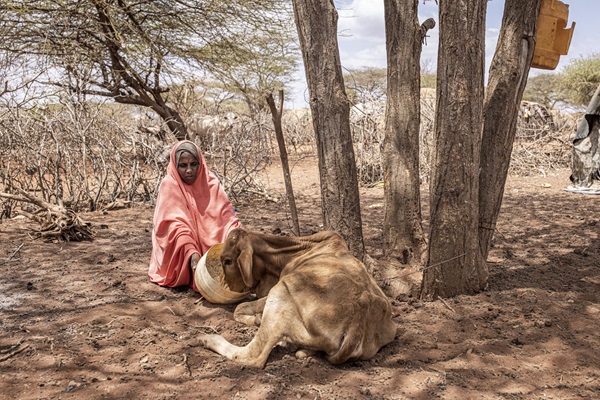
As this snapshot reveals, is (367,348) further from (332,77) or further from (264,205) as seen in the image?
(264,205)

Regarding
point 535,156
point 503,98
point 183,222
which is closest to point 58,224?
point 183,222

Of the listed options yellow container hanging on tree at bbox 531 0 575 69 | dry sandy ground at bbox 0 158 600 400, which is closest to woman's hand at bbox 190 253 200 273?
dry sandy ground at bbox 0 158 600 400

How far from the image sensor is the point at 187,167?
4680 mm

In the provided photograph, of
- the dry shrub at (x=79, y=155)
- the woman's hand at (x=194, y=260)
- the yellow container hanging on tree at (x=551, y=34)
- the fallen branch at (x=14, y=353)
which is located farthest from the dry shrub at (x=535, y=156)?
the fallen branch at (x=14, y=353)

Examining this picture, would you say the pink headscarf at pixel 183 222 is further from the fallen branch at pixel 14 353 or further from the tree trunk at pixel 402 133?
the tree trunk at pixel 402 133

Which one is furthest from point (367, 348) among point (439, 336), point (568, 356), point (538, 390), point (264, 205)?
point (264, 205)

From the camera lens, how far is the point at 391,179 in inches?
160

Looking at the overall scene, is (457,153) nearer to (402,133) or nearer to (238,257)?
(402,133)

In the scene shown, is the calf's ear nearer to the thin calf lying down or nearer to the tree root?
the thin calf lying down

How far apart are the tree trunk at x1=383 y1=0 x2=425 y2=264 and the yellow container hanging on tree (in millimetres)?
846

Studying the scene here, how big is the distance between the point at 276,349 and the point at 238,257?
68cm

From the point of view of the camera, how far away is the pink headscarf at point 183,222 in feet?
14.3

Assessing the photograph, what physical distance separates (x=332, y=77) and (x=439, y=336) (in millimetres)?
1873

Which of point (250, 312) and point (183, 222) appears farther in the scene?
point (183, 222)
